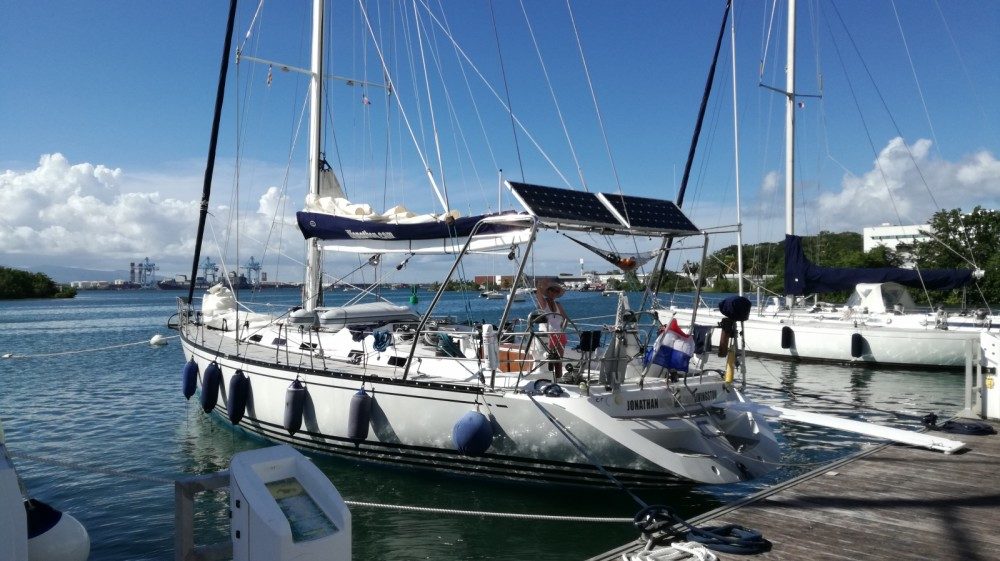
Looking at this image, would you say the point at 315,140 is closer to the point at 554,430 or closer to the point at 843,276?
the point at 554,430

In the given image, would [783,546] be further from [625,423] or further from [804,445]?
[804,445]

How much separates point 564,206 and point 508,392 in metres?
2.37

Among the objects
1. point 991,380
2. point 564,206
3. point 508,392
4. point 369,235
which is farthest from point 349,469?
point 991,380

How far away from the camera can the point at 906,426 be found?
12633 millimetres

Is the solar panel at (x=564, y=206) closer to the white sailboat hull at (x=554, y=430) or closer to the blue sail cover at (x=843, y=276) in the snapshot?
the white sailboat hull at (x=554, y=430)

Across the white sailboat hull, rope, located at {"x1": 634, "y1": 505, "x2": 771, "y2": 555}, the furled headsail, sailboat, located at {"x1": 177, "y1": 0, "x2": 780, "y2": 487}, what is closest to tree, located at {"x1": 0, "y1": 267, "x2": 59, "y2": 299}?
the furled headsail

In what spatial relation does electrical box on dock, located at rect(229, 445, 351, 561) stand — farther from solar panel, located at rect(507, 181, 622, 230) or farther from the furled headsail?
the furled headsail

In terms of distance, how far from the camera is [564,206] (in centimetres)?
820

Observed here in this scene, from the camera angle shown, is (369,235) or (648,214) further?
(369,235)

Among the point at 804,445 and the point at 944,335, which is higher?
the point at 944,335

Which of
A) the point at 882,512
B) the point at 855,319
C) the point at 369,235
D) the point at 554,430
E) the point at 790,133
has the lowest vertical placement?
the point at 882,512

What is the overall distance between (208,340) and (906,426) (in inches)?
Answer: 541

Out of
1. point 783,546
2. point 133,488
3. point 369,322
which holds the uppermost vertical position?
point 369,322

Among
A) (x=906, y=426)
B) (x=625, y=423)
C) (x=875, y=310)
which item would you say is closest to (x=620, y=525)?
(x=625, y=423)
